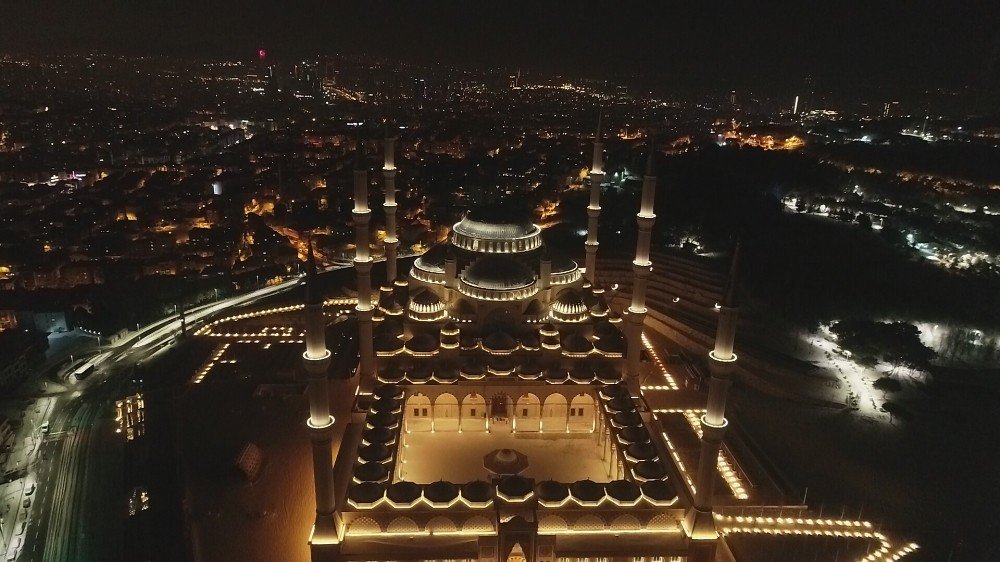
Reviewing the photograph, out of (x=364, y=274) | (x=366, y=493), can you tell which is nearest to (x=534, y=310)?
(x=364, y=274)

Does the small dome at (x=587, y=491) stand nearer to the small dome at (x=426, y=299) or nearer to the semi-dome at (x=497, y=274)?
the semi-dome at (x=497, y=274)

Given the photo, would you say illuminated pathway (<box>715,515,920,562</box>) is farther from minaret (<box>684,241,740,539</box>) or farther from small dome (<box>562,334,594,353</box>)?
small dome (<box>562,334,594,353</box>)

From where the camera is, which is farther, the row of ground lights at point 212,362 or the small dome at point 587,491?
the row of ground lights at point 212,362

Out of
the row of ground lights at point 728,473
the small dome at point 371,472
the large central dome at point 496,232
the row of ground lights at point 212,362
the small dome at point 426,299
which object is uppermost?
the large central dome at point 496,232

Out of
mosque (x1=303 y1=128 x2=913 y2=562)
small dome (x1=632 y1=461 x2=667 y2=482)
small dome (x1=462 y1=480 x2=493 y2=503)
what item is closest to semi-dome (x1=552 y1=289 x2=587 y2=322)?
mosque (x1=303 y1=128 x2=913 y2=562)

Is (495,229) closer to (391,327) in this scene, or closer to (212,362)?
(391,327)

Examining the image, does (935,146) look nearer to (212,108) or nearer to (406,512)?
(406,512)

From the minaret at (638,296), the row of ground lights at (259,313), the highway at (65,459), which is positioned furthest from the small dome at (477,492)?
the row of ground lights at (259,313)
